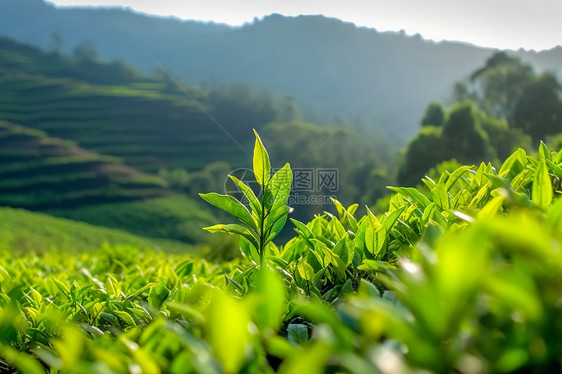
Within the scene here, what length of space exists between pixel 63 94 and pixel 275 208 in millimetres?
48823

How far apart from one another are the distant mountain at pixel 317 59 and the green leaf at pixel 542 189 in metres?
45.8

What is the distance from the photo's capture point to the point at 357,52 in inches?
2183

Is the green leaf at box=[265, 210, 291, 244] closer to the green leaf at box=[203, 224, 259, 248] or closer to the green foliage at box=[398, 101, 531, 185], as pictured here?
the green leaf at box=[203, 224, 259, 248]

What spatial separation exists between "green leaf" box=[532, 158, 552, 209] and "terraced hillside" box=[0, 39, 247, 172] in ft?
125

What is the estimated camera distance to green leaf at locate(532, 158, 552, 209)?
774mm

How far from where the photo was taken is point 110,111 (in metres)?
43.2

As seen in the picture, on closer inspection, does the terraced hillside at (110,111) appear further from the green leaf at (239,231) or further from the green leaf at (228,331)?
the green leaf at (228,331)

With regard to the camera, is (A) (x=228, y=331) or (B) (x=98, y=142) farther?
(B) (x=98, y=142)

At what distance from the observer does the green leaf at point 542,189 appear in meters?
0.77

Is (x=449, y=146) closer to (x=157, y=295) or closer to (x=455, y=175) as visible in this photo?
(x=455, y=175)

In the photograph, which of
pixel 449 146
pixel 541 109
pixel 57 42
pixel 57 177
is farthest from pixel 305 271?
pixel 57 42

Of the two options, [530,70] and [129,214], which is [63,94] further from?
[530,70]

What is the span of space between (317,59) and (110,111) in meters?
24.8

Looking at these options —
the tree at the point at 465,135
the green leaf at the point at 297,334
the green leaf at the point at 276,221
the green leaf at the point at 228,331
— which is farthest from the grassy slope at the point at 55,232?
the green leaf at the point at 228,331
